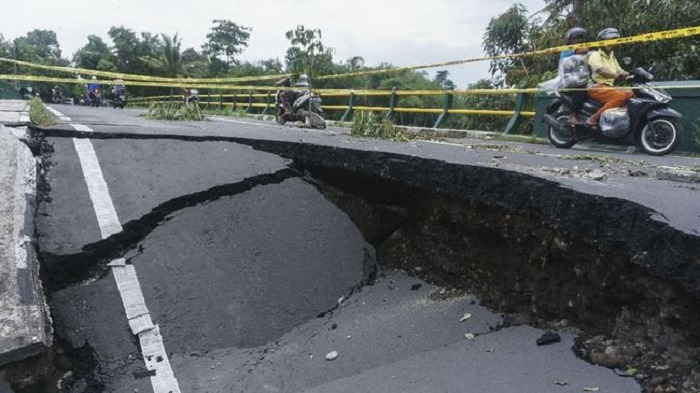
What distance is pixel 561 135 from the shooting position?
7.84 metres

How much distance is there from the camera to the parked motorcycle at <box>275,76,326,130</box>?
11086 millimetres

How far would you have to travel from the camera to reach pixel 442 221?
3.71m

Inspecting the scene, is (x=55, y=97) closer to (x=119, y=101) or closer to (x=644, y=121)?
(x=119, y=101)

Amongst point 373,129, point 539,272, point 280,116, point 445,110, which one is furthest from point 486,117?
point 539,272

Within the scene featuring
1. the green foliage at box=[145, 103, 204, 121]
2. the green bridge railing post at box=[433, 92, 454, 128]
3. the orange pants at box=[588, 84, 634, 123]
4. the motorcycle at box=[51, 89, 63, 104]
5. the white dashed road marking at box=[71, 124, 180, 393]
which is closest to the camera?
the white dashed road marking at box=[71, 124, 180, 393]

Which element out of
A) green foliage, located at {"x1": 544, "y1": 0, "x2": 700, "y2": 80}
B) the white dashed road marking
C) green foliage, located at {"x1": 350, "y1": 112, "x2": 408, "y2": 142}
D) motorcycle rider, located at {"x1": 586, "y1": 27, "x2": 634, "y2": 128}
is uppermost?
green foliage, located at {"x1": 544, "y1": 0, "x2": 700, "y2": 80}

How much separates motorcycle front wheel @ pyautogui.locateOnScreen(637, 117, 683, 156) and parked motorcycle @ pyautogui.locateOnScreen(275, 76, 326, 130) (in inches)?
232

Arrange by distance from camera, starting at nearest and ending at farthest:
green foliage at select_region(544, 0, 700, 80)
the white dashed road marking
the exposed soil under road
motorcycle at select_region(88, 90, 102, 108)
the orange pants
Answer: the exposed soil under road
the white dashed road marking
the orange pants
green foliage at select_region(544, 0, 700, 80)
motorcycle at select_region(88, 90, 102, 108)

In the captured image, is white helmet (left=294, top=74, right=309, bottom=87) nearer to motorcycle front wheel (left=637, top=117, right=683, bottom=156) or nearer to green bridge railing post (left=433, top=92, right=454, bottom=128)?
green bridge railing post (left=433, top=92, right=454, bottom=128)

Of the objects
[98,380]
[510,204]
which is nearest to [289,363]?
[98,380]

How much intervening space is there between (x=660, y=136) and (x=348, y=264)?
15.7 ft

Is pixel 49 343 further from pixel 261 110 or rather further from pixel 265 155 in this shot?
pixel 261 110

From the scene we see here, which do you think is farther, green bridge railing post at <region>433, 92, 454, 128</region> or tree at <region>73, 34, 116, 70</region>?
tree at <region>73, 34, 116, 70</region>

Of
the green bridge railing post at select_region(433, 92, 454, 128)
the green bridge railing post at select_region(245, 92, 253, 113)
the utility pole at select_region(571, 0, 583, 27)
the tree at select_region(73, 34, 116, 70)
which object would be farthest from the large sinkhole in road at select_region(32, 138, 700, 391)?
the tree at select_region(73, 34, 116, 70)
